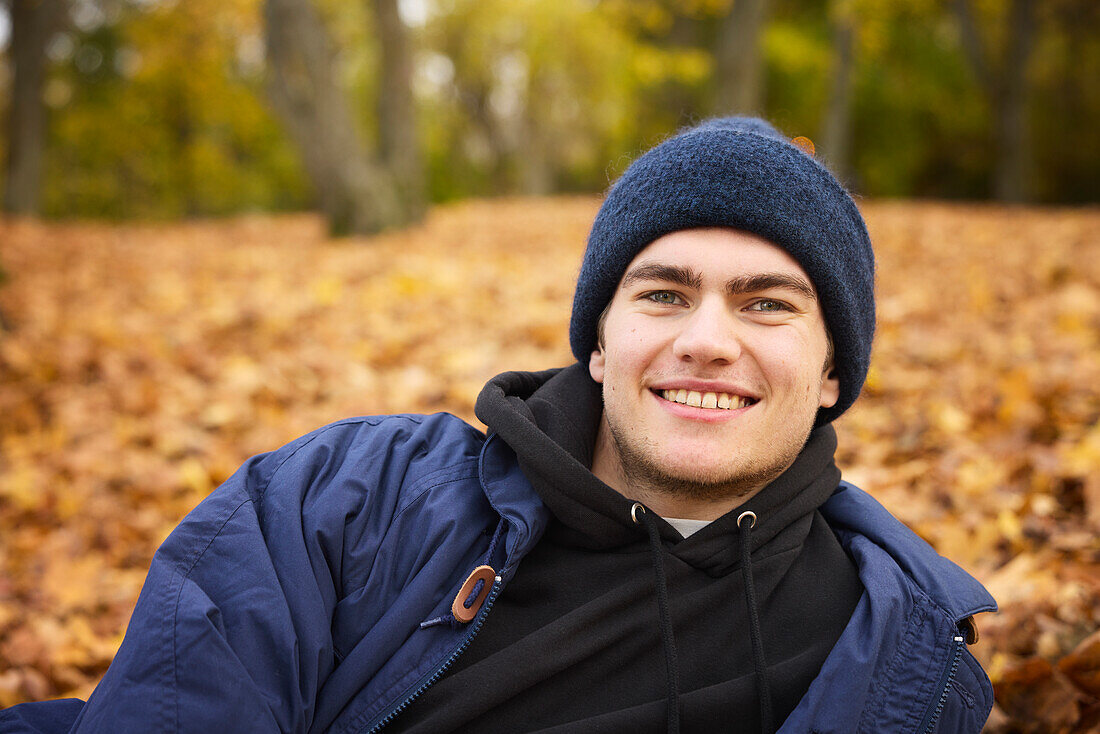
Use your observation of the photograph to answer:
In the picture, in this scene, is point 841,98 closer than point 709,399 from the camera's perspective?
No

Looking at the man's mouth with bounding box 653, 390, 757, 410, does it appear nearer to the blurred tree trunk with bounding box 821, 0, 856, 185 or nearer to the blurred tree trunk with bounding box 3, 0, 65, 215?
the blurred tree trunk with bounding box 821, 0, 856, 185

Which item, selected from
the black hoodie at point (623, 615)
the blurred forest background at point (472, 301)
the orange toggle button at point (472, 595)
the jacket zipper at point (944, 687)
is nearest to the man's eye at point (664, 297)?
the black hoodie at point (623, 615)

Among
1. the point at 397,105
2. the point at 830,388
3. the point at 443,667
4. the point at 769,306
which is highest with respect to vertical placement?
the point at 397,105

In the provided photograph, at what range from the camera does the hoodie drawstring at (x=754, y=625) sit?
179 cm

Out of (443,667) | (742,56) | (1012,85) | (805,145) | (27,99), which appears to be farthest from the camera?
(1012,85)

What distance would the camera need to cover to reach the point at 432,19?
2795cm

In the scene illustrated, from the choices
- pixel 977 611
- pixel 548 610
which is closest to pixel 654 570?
pixel 548 610

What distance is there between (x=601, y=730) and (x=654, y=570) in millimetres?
367

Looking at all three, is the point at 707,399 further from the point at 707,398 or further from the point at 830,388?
the point at 830,388

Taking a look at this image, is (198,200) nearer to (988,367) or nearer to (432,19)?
(432,19)

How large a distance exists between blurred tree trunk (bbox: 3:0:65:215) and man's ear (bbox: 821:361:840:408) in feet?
52.1

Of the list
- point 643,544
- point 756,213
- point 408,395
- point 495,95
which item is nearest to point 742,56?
point 408,395

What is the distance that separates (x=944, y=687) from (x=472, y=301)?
5277 mm

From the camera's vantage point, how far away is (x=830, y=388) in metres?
2.18
